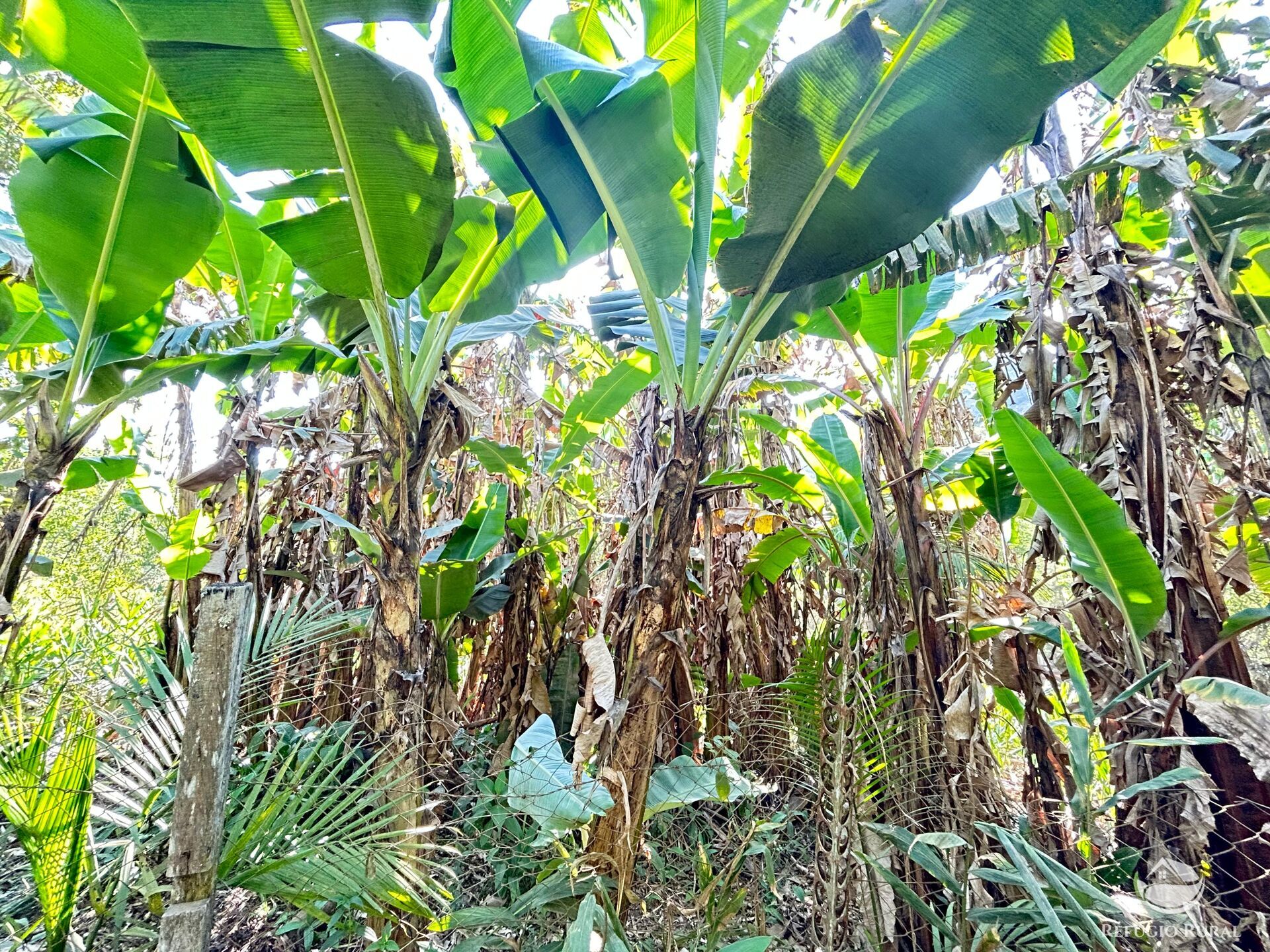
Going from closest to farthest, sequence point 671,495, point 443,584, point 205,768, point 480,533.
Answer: point 205,768 < point 671,495 < point 443,584 < point 480,533

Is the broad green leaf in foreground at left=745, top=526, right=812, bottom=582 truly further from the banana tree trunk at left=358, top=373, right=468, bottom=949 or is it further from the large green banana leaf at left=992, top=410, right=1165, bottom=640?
the banana tree trunk at left=358, top=373, right=468, bottom=949

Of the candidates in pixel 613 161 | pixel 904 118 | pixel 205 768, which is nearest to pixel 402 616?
pixel 205 768

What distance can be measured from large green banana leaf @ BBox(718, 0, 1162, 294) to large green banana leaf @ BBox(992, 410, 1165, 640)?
63 centimetres

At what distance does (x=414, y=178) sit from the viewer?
4.95 feet

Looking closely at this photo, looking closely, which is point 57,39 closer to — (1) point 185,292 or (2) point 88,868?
(2) point 88,868

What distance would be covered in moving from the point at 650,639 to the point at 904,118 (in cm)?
140

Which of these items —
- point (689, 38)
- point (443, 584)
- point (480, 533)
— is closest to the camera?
point (689, 38)

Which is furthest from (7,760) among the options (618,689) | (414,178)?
(414,178)

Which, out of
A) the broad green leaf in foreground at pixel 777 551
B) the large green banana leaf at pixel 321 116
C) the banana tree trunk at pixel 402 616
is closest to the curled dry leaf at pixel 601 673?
the banana tree trunk at pixel 402 616

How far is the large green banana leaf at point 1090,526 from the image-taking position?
5.13ft

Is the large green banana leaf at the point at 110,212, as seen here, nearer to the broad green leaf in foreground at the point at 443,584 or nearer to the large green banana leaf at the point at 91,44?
the large green banana leaf at the point at 91,44

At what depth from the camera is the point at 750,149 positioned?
1.55 meters

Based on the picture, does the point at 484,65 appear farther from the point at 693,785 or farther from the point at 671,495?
the point at 693,785

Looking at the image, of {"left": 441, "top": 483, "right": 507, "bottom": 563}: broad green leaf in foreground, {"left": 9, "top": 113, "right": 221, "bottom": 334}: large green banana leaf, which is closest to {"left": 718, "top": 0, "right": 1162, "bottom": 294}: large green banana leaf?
{"left": 441, "top": 483, "right": 507, "bottom": 563}: broad green leaf in foreground
